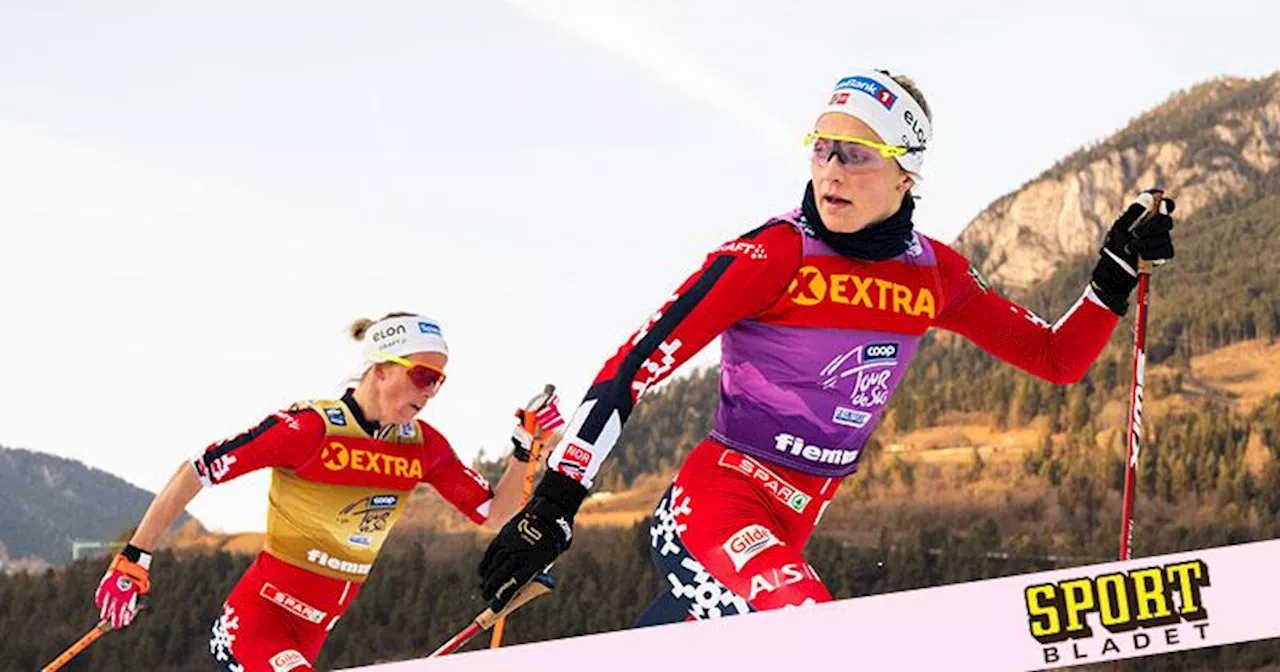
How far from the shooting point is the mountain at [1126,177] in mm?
78875

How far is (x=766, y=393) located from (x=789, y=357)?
136 millimetres

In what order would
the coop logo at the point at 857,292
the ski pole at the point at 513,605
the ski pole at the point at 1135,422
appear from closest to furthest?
1. the coop logo at the point at 857,292
2. the ski pole at the point at 513,605
3. the ski pole at the point at 1135,422

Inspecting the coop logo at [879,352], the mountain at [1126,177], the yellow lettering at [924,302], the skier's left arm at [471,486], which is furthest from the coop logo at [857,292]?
the mountain at [1126,177]

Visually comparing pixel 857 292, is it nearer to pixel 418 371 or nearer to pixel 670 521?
pixel 670 521

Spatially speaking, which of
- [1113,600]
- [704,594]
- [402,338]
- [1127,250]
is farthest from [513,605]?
[402,338]

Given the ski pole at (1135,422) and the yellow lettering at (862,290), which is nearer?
the yellow lettering at (862,290)

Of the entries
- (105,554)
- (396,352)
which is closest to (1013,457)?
(105,554)

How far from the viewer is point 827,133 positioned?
4645mm

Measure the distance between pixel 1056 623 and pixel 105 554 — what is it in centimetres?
2294

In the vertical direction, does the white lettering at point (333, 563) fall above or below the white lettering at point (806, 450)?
above

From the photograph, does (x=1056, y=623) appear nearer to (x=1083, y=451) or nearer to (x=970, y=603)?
(x=970, y=603)

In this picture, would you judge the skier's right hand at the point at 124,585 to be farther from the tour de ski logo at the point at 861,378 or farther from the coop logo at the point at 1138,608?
the coop logo at the point at 1138,608

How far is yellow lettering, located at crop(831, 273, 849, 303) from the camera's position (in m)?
4.47

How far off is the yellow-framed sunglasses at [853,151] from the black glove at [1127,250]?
4.44 feet
